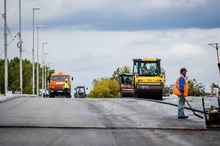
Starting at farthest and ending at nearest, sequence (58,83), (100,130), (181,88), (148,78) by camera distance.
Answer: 1. (58,83)
2. (148,78)
3. (181,88)
4. (100,130)

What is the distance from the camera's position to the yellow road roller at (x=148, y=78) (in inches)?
1754

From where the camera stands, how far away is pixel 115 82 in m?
190

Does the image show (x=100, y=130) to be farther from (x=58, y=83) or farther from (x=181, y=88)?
(x=58, y=83)

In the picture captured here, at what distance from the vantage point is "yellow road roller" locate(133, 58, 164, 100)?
4456 centimetres

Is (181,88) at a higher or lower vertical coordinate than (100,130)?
higher

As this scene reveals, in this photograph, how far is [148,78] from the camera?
4462 cm

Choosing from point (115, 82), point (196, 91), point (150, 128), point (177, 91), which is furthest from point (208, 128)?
point (115, 82)

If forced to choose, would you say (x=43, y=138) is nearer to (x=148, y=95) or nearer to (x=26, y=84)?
(x=148, y=95)

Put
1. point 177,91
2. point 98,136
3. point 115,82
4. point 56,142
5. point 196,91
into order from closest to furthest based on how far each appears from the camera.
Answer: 1. point 56,142
2. point 98,136
3. point 177,91
4. point 196,91
5. point 115,82

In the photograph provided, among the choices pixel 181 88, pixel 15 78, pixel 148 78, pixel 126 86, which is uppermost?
pixel 15 78

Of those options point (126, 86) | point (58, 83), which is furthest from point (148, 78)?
point (58, 83)

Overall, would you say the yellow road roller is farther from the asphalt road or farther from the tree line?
the tree line

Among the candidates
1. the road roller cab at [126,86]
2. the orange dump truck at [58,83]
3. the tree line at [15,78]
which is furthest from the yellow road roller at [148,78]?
the tree line at [15,78]

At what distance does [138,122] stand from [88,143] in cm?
616
